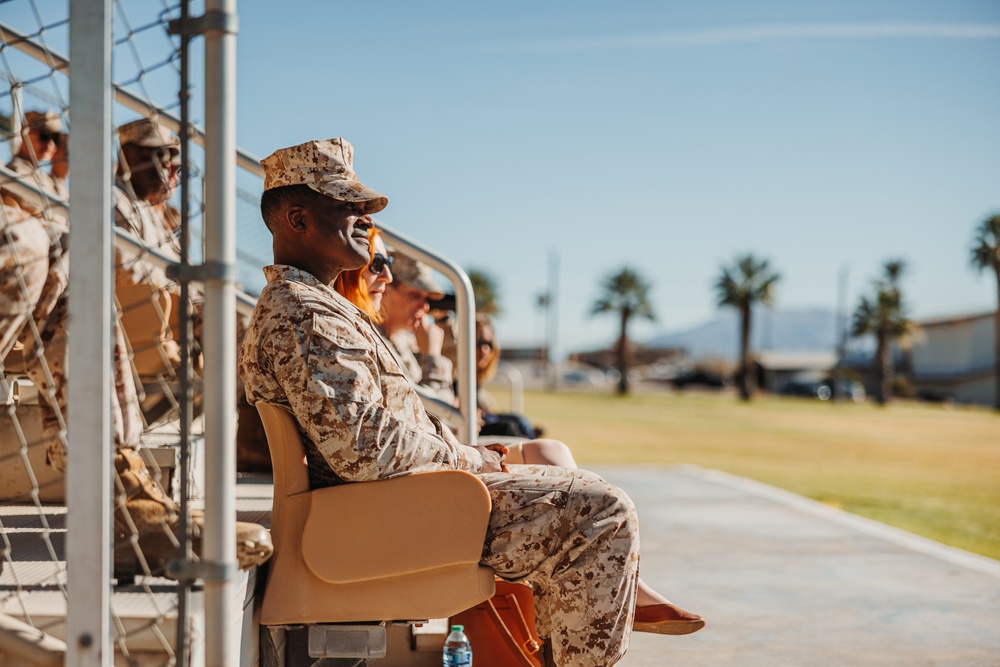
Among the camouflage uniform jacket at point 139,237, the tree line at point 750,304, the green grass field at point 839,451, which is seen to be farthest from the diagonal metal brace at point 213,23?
the tree line at point 750,304

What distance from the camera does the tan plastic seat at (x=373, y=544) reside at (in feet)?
8.38

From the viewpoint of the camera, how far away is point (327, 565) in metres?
2.56

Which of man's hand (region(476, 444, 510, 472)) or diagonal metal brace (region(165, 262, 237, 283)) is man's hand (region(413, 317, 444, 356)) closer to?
man's hand (region(476, 444, 510, 472))

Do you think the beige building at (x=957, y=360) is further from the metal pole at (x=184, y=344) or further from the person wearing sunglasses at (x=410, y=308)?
the metal pole at (x=184, y=344)

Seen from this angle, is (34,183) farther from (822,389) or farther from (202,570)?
(822,389)

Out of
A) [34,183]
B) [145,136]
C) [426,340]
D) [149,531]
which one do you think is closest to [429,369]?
[426,340]

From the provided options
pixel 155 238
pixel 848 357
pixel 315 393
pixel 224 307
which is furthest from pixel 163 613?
pixel 848 357

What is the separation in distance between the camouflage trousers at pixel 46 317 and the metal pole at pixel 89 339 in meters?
0.86

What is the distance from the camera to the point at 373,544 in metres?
2.56

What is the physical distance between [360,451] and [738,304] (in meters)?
68.5

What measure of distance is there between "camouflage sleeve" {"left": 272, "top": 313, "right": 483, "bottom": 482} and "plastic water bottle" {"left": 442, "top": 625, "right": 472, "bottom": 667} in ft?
2.58

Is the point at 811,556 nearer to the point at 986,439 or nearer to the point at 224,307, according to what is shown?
the point at 224,307

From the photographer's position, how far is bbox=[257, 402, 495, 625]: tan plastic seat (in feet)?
8.38

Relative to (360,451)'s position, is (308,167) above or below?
above
